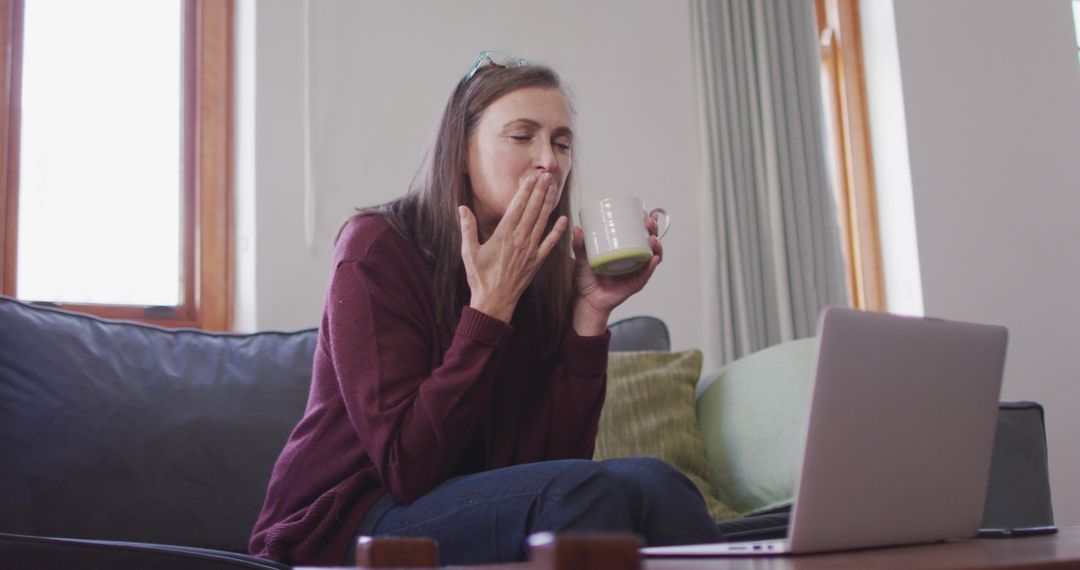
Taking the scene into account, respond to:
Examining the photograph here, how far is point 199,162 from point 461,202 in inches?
51.0

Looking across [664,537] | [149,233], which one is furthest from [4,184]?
[664,537]

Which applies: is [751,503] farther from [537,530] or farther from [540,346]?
[537,530]

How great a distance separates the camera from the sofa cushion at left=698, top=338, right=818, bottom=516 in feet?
6.32

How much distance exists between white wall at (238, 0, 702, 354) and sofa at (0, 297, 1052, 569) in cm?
49

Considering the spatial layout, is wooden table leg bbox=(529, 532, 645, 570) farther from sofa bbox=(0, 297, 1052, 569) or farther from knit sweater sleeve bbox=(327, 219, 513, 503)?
sofa bbox=(0, 297, 1052, 569)

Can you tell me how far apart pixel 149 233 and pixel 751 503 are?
150 centimetres

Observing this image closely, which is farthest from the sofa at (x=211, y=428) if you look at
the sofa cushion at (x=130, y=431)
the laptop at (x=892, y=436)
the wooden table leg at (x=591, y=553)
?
the wooden table leg at (x=591, y=553)

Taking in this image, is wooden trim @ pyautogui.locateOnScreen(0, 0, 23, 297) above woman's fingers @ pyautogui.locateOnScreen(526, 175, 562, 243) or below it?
above

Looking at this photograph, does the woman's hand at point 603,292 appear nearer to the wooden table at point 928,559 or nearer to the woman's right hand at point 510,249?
the woman's right hand at point 510,249

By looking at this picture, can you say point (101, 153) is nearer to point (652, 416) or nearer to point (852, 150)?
point (652, 416)

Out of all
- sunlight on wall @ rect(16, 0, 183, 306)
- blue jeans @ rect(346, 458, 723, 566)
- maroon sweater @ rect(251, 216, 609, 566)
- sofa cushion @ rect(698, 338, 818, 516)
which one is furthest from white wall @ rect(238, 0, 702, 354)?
blue jeans @ rect(346, 458, 723, 566)

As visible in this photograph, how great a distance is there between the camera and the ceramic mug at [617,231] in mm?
1393

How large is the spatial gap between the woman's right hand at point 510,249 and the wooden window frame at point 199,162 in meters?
1.32

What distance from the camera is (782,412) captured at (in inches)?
77.9
